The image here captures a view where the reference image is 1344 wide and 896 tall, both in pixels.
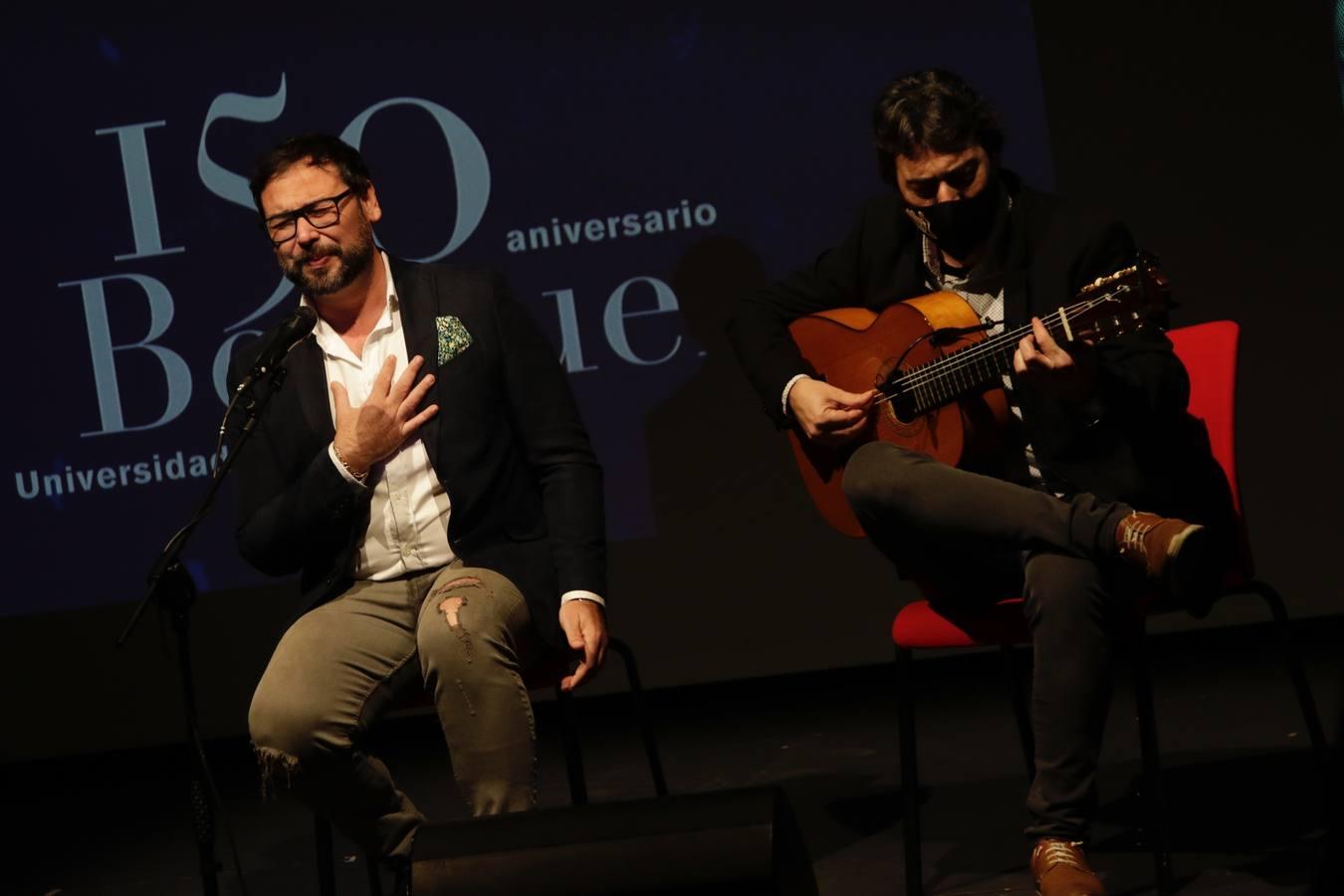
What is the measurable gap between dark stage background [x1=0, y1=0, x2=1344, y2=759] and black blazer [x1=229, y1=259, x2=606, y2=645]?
162 cm

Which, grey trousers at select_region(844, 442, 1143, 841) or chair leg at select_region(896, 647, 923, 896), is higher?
grey trousers at select_region(844, 442, 1143, 841)

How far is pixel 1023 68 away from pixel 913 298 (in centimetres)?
168

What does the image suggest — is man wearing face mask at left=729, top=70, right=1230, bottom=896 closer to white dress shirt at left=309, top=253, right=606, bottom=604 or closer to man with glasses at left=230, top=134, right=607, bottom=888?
man with glasses at left=230, top=134, right=607, bottom=888

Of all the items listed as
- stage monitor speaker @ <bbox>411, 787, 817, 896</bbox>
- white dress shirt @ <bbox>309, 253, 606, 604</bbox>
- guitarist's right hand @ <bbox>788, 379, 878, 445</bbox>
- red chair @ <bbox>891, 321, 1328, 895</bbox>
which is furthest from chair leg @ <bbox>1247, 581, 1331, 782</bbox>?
white dress shirt @ <bbox>309, 253, 606, 604</bbox>

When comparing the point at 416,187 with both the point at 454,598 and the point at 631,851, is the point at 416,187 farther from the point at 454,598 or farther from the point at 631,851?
the point at 631,851

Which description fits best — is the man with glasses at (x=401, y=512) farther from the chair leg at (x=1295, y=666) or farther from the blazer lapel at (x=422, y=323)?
the chair leg at (x=1295, y=666)

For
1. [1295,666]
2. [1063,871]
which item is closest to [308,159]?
[1063,871]

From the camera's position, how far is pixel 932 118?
2768 millimetres

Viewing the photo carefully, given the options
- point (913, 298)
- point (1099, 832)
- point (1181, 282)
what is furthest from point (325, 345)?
point (1181, 282)

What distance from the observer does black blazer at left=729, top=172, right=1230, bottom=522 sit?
252 cm

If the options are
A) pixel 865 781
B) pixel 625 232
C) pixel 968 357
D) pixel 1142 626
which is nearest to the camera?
pixel 1142 626

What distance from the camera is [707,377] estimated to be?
177 inches

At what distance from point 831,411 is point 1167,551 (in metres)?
0.75

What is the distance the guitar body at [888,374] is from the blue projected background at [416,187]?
1.41 metres
